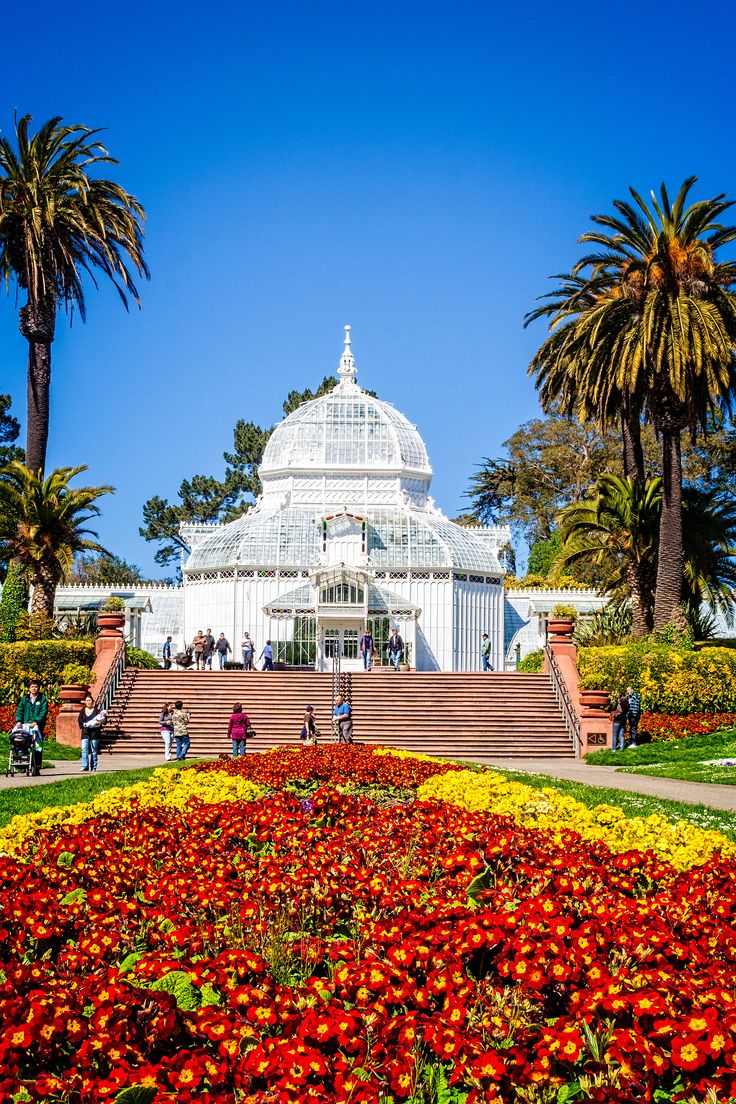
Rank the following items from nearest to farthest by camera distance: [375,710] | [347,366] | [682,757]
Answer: [682,757] < [375,710] < [347,366]

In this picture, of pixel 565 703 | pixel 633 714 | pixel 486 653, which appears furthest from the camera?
pixel 486 653

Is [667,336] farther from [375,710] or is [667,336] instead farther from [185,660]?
[185,660]

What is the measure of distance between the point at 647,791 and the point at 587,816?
7.03 metres

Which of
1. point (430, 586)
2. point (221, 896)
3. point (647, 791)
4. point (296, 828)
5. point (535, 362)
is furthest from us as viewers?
point (430, 586)

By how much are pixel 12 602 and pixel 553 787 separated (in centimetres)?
2037

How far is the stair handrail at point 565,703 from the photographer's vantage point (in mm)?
26344

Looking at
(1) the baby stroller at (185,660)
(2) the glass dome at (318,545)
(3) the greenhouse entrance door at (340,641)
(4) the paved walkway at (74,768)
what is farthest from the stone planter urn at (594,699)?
(1) the baby stroller at (185,660)

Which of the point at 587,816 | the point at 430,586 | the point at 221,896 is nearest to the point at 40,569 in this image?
the point at 430,586

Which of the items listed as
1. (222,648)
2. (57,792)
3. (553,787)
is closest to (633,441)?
(222,648)

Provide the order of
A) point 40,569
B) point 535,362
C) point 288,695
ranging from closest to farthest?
1. point 288,695
2. point 40,569
3. point 535,362

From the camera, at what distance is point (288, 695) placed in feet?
97.8

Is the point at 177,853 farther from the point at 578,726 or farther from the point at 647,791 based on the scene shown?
the point at 578,726

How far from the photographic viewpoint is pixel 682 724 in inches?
1080

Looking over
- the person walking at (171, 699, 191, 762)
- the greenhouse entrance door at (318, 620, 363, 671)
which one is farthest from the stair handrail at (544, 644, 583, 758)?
the greenhouse entrance door at (318, 620, 363, 671)
